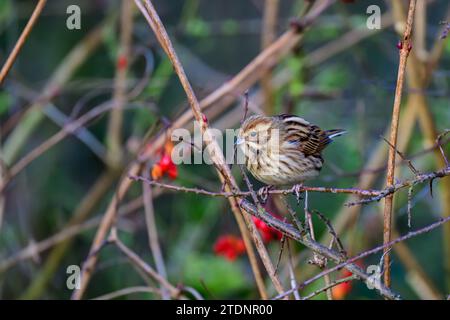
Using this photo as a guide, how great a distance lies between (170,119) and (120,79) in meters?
1.04

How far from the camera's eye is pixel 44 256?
6.82m

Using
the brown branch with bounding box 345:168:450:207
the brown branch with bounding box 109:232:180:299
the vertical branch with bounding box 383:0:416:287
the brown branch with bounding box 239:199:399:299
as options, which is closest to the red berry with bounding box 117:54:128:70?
the brown branch with bounding box 109:232:180:299

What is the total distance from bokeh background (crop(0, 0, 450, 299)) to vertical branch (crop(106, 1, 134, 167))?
58 mm

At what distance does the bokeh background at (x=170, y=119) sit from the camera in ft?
18.4

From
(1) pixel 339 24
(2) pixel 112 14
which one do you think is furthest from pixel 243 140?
(2) pixel 112 14

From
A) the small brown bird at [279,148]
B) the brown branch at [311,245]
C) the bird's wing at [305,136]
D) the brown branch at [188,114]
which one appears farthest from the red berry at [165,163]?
the brown branch at [311,245]

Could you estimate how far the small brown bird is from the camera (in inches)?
156

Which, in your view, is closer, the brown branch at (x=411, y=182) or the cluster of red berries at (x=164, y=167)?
the brown branch at (x=411, y=182)

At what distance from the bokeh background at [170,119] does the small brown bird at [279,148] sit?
535 millimetres

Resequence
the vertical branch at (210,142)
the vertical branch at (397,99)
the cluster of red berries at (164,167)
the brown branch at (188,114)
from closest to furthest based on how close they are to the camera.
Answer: the vertical branch at (397,99), the vertical branch at (210,142), the cluster of red berries at (164,167), the brown branch at (188,114)

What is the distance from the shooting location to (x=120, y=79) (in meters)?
5.71

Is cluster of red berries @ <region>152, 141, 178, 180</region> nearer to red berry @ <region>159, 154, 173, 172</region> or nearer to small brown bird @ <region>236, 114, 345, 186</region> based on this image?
red berry @ <region>159, 154, 173, 172</region>

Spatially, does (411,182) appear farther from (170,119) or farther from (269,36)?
(269,36)

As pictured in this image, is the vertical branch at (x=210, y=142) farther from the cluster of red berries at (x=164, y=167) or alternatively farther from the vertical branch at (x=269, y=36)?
the vertical branch at (x=269, y=36)
